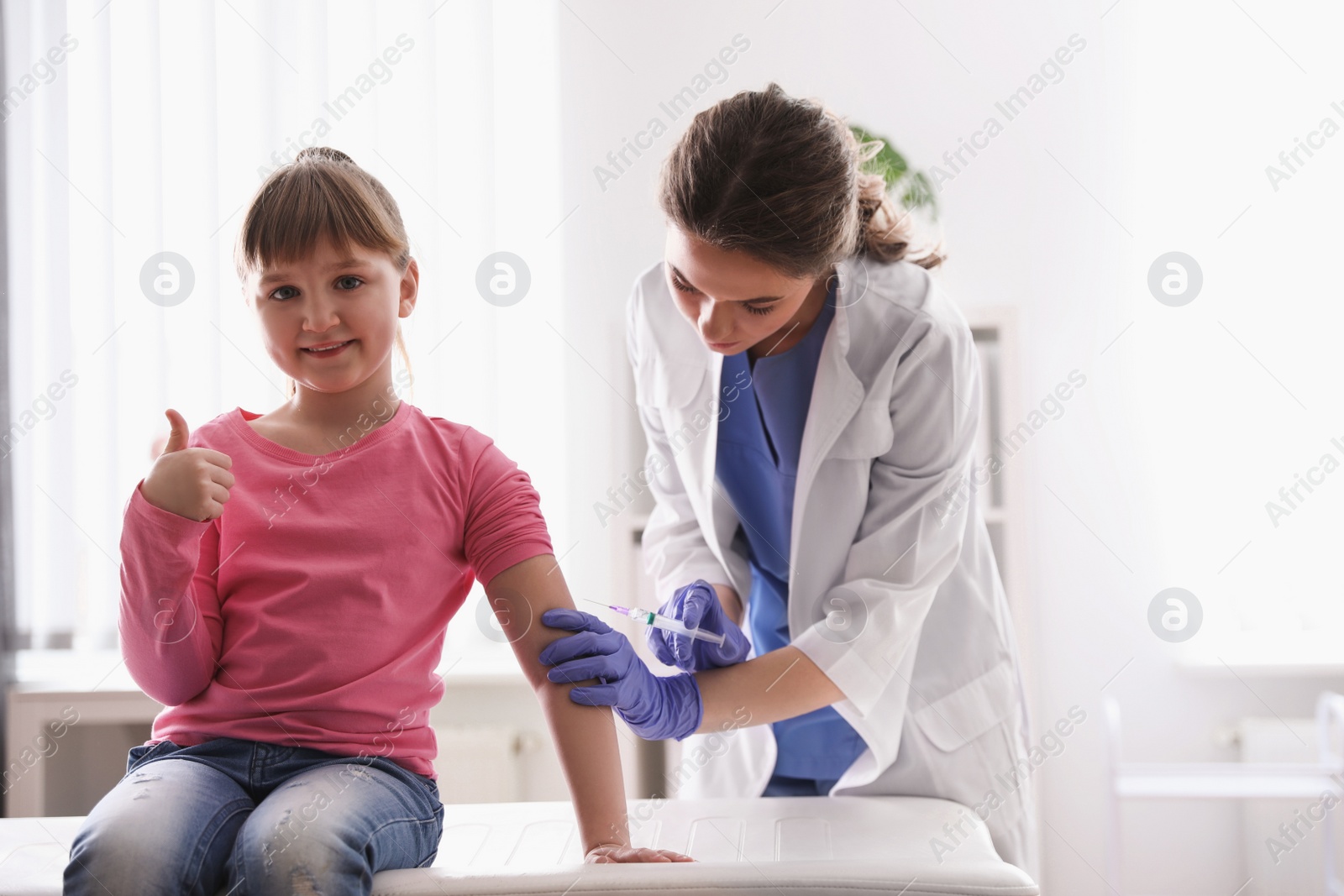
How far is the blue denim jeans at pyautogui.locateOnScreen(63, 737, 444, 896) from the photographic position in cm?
80

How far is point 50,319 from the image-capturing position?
2.50 m

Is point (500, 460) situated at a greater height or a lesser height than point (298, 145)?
lesser

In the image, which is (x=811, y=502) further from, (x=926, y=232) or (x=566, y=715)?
(x=926, y=232)

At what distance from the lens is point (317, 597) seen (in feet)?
3.22

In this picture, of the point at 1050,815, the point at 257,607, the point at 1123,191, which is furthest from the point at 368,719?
the point at 1123,191

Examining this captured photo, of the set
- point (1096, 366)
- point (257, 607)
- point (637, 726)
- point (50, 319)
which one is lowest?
point (637, 726)

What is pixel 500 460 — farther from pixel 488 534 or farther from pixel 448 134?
A: pixel 448 134

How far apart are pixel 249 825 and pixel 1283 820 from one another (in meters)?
2.55

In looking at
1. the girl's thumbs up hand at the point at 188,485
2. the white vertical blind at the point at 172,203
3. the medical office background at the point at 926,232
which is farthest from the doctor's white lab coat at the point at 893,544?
the white vertical blind at the point at 172,203

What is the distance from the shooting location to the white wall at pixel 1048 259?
2588 millimetres

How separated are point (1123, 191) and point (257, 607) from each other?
2.41 m

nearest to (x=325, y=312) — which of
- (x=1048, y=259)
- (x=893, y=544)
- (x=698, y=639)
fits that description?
(x=698, y=639)

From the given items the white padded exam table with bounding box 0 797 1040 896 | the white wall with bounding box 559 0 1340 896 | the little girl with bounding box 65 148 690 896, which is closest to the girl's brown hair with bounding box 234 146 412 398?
the little girl with bounding box 65 148 690 896

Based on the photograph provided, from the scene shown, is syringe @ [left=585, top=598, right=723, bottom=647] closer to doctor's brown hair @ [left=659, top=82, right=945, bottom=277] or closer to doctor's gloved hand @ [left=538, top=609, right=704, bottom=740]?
doctor's gloved hand @ [left=538, top=609, right=704, bottom=740]
